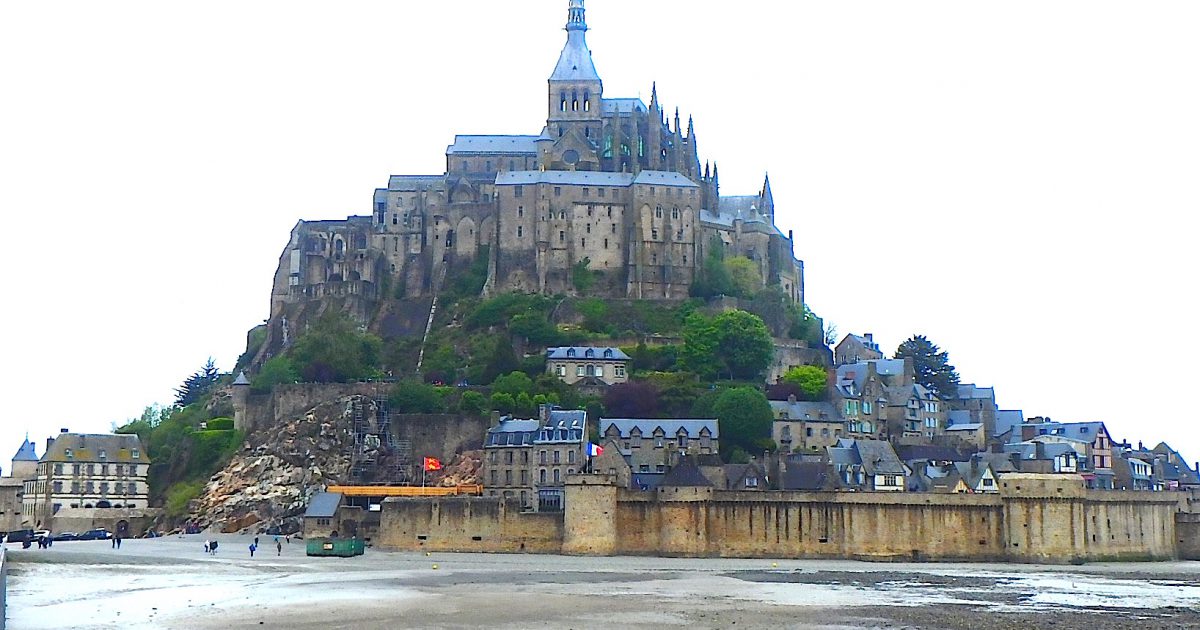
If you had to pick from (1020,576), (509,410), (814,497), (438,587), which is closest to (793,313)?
(509,410)

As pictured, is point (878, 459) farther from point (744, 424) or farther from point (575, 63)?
point (575, 63)

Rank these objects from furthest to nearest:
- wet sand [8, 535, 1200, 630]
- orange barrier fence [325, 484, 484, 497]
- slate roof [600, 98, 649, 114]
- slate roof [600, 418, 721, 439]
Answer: slate roof [600, 98, 649, 114]
slate roof [600, 418, 721, 439]
orange barrier fence [325, 484, 484, 497]
wet sand [8, 535, 1200, 630]

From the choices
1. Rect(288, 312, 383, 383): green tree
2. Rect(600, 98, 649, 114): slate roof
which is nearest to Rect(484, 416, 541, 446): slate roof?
Rect(288, 312, 383, 383): green tree

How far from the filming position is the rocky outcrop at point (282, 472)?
8438 centimetres

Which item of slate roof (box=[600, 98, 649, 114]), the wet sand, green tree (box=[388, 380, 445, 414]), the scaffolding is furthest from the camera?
slate roof (box=[600, 98, 649, 114])

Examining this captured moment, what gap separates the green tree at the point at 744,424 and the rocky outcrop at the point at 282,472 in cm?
2066

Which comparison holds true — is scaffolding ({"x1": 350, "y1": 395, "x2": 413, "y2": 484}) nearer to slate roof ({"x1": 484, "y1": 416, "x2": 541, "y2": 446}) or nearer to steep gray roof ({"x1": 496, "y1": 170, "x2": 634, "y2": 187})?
slate roof ({"x1": 484, "y1": 416, "x2": 541, "y2": 446})

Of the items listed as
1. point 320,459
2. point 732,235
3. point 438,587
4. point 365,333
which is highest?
point 732,235

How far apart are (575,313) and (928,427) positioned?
23.5 m

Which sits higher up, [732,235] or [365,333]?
[732,235]

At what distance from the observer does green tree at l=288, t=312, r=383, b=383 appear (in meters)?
94.6

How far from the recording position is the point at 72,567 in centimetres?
6194

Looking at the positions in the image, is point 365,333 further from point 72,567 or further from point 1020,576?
point 1020,576

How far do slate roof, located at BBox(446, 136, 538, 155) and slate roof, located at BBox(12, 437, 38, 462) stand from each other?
3597cm
